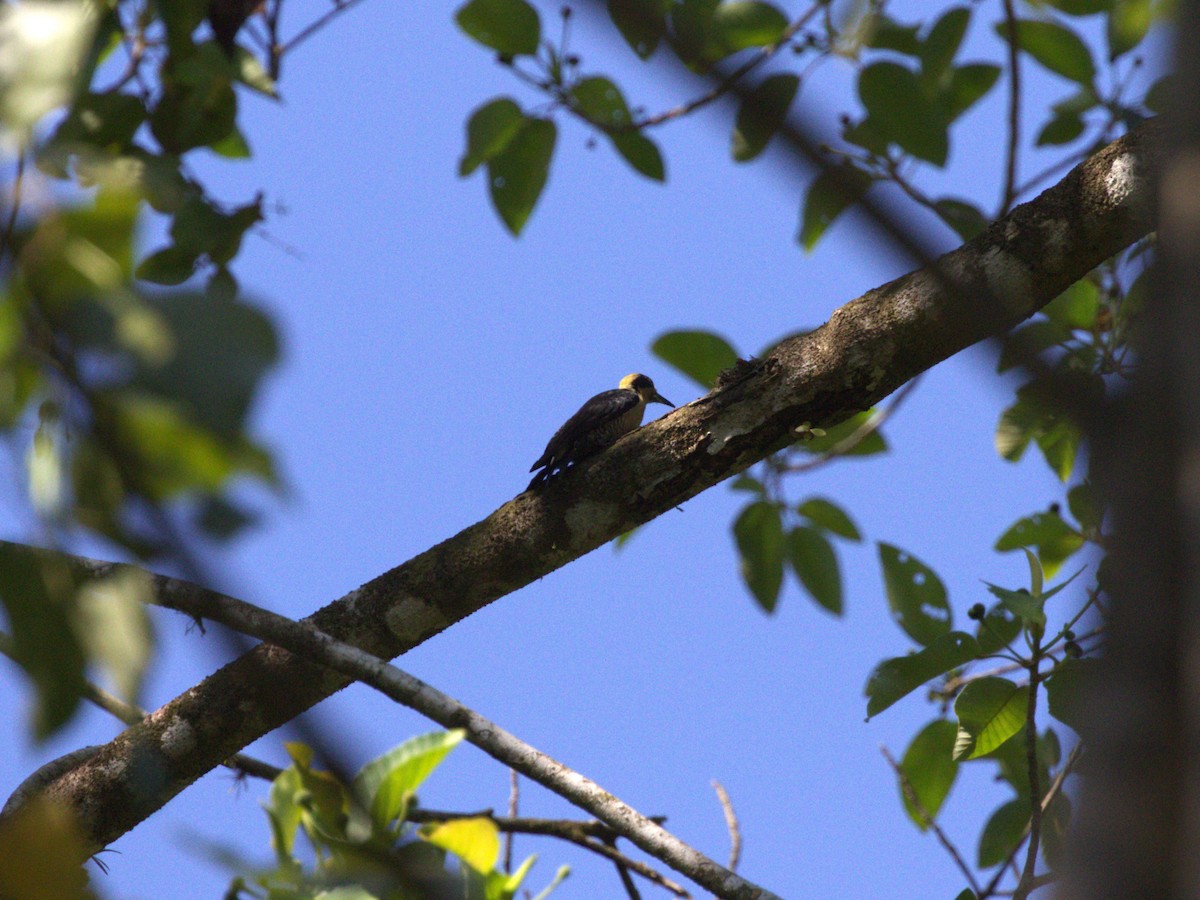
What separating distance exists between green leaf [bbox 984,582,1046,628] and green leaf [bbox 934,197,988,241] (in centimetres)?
230

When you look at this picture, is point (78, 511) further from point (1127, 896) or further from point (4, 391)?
point (1127, 896)

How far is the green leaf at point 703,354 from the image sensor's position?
4000mm

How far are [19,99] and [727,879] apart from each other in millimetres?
2127

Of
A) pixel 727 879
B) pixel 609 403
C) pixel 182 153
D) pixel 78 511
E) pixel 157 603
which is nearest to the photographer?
pixel 78 511

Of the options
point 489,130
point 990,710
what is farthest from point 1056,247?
point 489,130

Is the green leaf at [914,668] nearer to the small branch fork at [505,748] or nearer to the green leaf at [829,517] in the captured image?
the small branch fork at [505,748]

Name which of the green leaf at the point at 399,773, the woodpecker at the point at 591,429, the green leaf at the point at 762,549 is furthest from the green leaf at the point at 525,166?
the green leaf at the point at 399,773

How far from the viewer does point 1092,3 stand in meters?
4.40

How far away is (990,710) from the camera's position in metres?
3.18

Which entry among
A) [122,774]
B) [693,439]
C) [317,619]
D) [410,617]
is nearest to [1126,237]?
[693,439]

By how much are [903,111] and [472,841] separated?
3.10 metres

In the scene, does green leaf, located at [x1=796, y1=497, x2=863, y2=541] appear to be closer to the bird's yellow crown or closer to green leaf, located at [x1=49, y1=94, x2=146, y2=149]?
the bird's yellow crown

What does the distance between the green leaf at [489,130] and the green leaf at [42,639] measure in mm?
3251

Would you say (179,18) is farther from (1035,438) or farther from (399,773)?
(1035,438)
